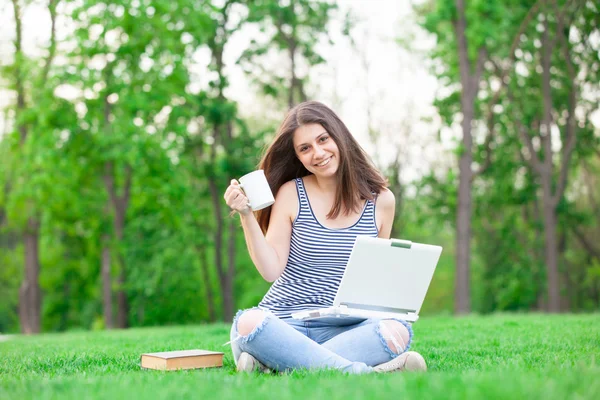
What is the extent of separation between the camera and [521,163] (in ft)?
55.7

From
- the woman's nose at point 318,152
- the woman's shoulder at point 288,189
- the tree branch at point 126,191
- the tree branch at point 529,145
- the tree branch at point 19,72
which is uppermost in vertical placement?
the tree branch at point 19,72

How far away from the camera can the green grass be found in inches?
89.2

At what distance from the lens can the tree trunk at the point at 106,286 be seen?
14460 mm

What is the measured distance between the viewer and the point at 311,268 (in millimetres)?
3688

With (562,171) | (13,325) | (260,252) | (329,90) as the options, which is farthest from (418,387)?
(13,325)

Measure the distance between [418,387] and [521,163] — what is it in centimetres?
1551

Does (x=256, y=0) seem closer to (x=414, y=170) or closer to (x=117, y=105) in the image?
(x=117, y=105)

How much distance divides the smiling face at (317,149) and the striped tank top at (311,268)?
26 cm

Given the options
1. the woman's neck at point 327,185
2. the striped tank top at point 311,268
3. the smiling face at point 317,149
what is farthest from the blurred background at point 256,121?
the striped tank top at point 311,268

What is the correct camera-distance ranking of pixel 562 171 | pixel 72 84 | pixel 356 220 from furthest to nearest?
pixel 562 171
pixel 72 84
pixel 356 220

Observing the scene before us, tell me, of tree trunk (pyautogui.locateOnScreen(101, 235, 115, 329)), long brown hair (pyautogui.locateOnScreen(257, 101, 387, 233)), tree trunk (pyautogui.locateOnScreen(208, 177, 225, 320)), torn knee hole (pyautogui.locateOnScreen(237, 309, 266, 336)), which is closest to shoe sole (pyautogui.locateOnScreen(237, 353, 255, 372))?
torn knee hole (pyautogui.locateOnScreen(237, 309, 266, 336))

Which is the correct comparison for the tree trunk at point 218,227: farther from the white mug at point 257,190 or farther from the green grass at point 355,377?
the white mug at point 257,190

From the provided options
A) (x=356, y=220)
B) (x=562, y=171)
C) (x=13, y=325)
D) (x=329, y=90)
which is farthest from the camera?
(x=13, y=325)

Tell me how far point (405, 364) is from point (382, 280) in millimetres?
404
